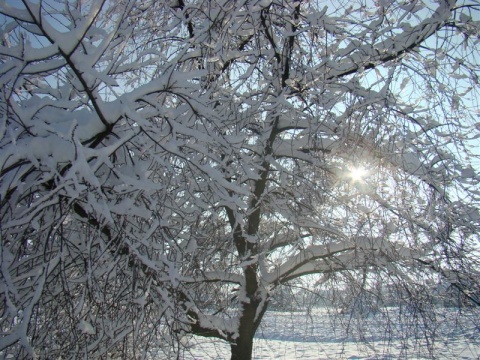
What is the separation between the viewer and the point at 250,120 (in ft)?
12.6

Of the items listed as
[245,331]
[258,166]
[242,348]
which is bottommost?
[242,348]

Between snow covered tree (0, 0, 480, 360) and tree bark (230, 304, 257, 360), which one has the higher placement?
snow covered tree (0, 0, 480, 360)

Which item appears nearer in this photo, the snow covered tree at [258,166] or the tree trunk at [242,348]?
the snow covered tree at [258,166]

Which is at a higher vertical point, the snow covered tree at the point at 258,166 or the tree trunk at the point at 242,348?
the snow covered tree at the point at 258,166

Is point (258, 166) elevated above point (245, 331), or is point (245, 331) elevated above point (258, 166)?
point (258, 166)

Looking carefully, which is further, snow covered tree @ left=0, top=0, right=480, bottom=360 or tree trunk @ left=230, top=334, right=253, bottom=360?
tree trunk @ left=230, top=334, right=253, bottom=360

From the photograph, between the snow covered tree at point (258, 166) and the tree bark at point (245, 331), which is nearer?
the snow covered tree at point (258, 166)

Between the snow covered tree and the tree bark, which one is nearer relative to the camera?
the snow covered tree

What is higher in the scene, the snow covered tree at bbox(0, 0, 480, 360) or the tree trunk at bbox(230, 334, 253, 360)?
the snow covered tree at bbox(0, 0, 480, 360)

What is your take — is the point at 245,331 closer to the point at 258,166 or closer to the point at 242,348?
the point at 242,348

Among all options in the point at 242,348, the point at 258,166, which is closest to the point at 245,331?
the point at 242,348

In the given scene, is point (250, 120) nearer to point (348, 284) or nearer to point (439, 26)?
point (439, 26)

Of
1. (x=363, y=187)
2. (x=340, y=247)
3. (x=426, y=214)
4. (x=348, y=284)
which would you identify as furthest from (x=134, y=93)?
(x=348, y=284)

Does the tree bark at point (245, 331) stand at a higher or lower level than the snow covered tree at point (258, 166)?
lower
